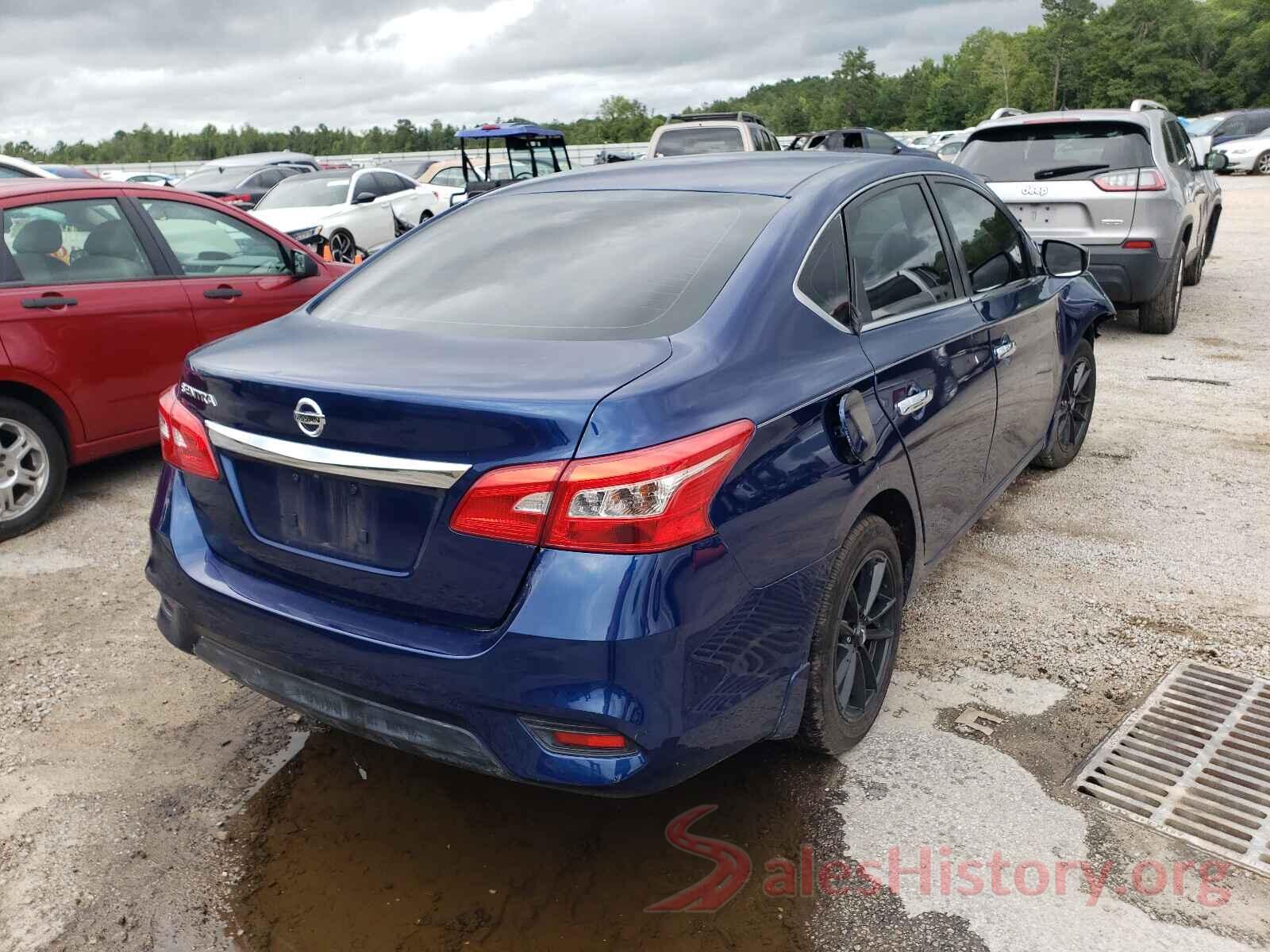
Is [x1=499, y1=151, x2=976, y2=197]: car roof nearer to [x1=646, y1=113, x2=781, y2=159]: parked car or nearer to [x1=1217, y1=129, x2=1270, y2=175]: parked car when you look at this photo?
[x1=646, y1=113, x2=781, y2=159]: parked car

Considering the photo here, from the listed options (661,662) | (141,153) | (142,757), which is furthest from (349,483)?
(141,153)

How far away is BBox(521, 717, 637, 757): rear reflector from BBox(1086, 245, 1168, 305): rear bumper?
7.15 m

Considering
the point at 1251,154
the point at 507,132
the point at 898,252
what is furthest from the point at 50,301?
the point at 1251,154

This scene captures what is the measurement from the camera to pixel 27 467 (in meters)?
5.08

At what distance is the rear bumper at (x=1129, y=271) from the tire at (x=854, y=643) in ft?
19.5

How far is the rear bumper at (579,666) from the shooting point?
2.14m

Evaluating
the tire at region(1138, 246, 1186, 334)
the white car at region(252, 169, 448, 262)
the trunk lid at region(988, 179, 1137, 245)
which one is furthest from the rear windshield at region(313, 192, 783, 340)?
the white car at region(252, 169, 448, 262)

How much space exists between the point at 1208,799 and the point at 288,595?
8.15ft

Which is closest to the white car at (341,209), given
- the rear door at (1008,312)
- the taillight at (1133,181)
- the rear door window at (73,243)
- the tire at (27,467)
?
the rear door window at (73,243)

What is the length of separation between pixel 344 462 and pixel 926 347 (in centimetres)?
179

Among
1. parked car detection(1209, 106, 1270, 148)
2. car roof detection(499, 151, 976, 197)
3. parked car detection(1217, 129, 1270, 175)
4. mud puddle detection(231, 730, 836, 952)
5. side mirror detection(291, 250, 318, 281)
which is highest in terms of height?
car roof detection(499, 151, 976, 197)

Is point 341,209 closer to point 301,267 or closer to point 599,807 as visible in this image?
point 301,267

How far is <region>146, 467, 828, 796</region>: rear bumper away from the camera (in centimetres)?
214

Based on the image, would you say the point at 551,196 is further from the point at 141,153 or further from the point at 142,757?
the point at 141,153
